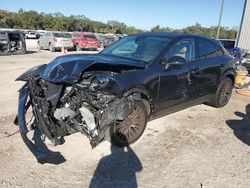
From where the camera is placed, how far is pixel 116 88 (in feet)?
12.3

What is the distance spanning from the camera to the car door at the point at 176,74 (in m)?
4.57

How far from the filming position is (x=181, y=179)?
3398 mm

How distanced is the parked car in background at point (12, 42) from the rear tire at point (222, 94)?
13214 millimetres

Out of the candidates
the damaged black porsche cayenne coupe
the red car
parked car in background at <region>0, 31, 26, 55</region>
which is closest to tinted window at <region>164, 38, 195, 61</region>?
the damaged black porsche cayenne coupe

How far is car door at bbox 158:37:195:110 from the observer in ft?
15.0

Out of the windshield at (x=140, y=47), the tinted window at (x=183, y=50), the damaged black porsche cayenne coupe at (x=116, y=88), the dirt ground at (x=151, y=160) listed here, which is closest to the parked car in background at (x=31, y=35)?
the dirt ground at (x=151, y=160)

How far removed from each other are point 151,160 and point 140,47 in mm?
2141

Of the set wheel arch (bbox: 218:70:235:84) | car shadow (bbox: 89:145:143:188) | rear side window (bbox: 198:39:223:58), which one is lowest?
car shadow (bbox: 89:145:143:188)

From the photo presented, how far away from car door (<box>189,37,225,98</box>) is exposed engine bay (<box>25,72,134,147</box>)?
74.0 inches

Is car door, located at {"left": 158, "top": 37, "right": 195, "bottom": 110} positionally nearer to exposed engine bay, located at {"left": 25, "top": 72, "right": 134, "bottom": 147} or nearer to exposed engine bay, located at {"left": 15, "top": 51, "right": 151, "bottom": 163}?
exposed engine bay, located at {"left": 15, "top": 51, "right": 151, "bottom": 163}

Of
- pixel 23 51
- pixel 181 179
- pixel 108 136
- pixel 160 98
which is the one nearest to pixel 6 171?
pixel 108 136

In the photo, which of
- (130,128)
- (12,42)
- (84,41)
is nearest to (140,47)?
(130,128)

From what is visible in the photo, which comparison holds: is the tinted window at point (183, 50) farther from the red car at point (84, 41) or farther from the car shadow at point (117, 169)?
the red car at point (84, 41)

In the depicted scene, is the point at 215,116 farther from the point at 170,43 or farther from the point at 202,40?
the point at 170,43
